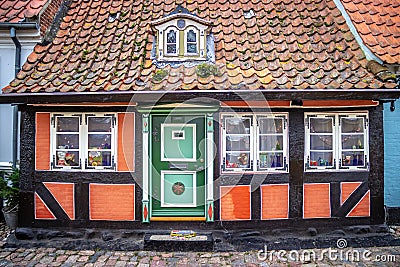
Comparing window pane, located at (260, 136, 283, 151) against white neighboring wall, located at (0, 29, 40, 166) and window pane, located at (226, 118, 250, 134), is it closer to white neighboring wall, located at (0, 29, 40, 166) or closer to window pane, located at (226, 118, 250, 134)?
window pane, located at (226, 118, 250, 134)

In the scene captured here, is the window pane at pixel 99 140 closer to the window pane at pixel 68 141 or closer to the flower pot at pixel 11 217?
the window pane at pixel 68 141

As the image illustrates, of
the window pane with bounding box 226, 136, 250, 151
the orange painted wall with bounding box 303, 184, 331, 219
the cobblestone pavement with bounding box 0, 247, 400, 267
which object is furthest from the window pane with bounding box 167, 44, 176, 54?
the cobblestone pavement with bounding box 0, 247, 400, 267

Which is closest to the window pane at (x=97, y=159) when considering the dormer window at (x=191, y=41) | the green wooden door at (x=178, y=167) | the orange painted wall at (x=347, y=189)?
the green wooden door at (x=178, y=167)

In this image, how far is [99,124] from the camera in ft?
21.2

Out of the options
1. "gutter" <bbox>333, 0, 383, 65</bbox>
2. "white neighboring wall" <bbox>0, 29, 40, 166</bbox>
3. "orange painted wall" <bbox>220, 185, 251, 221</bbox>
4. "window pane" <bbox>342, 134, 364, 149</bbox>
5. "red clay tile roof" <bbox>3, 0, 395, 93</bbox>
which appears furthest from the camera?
"white neighboring wall" <bbox>0, 29, 40, 166</bbox>

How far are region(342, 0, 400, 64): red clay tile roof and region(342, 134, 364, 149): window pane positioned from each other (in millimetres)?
1423

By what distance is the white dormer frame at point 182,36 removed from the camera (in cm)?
639

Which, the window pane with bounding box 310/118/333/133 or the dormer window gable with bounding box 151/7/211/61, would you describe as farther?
the window pane with bounding box 310/118/333/133

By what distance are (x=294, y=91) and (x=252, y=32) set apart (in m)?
1.81

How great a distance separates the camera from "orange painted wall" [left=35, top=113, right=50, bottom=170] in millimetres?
6406

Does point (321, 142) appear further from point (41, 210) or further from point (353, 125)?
point (41, 210)

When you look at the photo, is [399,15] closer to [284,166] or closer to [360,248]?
[284,166]

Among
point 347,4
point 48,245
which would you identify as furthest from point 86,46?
point 347,4

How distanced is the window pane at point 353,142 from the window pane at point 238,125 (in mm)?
1810
